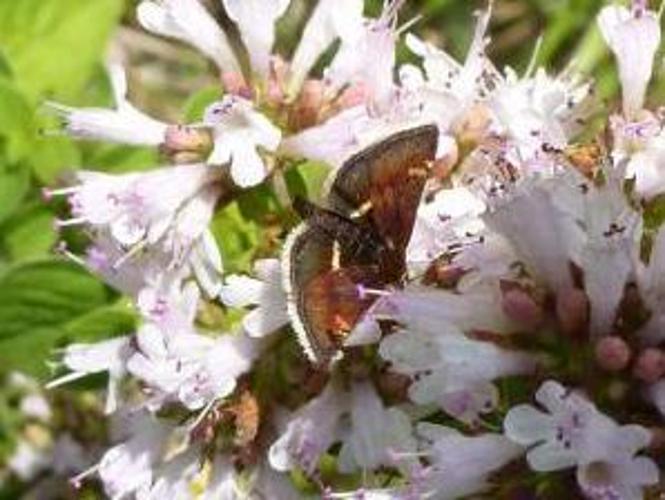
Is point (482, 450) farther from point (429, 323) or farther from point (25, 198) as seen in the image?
point (25, 198)

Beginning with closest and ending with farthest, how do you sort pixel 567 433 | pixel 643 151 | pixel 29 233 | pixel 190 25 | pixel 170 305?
pixel 567 433, pixel 643 151, pixel 170 305, pixel 190 25, pixel 29 233

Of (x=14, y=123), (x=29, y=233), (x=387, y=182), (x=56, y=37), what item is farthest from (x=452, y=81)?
(x=56, y=37)

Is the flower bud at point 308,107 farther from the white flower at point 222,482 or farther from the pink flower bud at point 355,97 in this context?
the white flower at point 222,482

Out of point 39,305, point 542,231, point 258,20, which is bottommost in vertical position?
point 39,305

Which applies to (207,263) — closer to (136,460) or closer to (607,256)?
(136,460)

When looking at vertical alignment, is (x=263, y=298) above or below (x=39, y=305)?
above

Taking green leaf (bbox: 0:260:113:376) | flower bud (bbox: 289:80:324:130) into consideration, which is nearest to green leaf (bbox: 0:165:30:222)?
green leaf (bbox: 0:260:113:376)

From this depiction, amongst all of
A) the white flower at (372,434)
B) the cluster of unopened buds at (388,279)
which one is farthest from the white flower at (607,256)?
the white flower at (372,434)

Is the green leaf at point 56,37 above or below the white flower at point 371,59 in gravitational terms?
below
